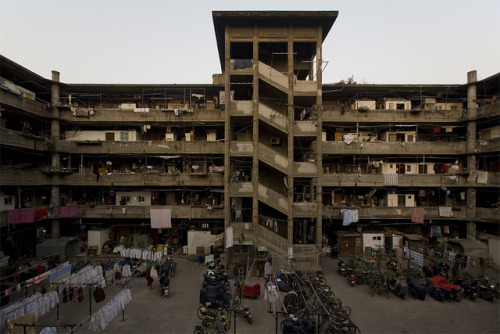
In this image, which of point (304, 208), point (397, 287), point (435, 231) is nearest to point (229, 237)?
point (304, 208)

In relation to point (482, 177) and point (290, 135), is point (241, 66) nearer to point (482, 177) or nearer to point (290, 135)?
point (290, 135)

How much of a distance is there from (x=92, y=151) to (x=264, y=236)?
21617 mm

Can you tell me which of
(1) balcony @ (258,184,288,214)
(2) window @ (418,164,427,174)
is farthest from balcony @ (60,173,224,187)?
(2) window @ (418,164,427,174)

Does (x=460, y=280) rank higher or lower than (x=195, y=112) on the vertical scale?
lower

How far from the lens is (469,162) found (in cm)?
2648

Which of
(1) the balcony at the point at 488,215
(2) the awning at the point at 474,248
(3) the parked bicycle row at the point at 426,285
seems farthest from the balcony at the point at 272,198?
(1) the balcony at the point at 488,215

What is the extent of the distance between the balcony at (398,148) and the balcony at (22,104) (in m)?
31.2

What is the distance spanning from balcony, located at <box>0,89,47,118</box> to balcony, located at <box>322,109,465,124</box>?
31.2 meters

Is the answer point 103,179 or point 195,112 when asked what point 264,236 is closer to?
point 195,112

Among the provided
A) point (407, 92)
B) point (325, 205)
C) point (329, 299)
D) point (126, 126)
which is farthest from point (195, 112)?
point (407, 92)

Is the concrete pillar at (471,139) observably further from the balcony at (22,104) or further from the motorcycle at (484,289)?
the balcony at (22,104)

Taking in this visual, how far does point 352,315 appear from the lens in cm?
1470

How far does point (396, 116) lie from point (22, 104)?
40.2m

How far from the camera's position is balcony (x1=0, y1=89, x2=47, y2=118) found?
21.8 meters
